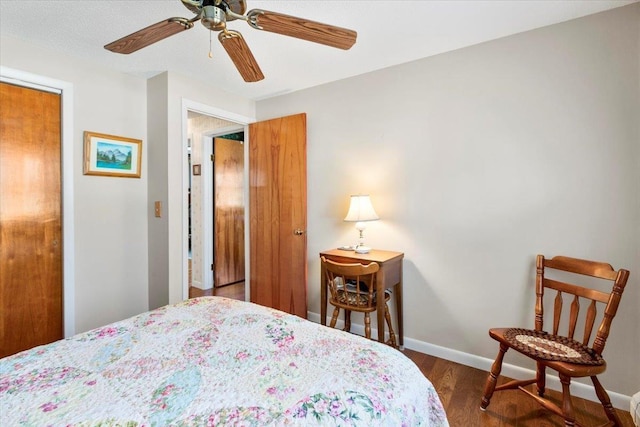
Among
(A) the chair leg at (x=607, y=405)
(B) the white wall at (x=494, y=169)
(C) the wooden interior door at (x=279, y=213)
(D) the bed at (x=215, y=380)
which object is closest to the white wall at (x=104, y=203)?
(C) the wooden interior door at (x=279, y=213)

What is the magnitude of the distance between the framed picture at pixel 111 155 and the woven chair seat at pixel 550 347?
302 cm

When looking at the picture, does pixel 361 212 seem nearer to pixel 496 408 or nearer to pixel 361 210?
pixel 361 210

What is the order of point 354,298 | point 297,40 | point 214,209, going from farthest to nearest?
point 214,209, point 354,298, point 297,40

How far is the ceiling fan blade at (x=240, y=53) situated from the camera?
4.74 ft

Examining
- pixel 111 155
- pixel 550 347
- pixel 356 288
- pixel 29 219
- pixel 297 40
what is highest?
pixel 297 40

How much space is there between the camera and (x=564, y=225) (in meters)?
1.95

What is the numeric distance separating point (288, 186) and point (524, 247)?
195cm

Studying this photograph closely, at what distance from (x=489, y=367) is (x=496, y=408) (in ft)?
1.32

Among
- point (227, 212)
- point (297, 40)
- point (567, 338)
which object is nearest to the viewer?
point (567, 338)

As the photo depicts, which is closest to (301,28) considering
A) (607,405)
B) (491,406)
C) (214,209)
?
(491,406)

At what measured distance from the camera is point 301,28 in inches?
54.5

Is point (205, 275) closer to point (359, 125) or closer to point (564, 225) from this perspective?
point (359, 125)

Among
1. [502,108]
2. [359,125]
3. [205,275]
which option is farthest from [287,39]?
[205,275]

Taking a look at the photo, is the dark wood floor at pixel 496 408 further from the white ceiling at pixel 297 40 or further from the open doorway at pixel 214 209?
the open doorway at pixel 214 209
